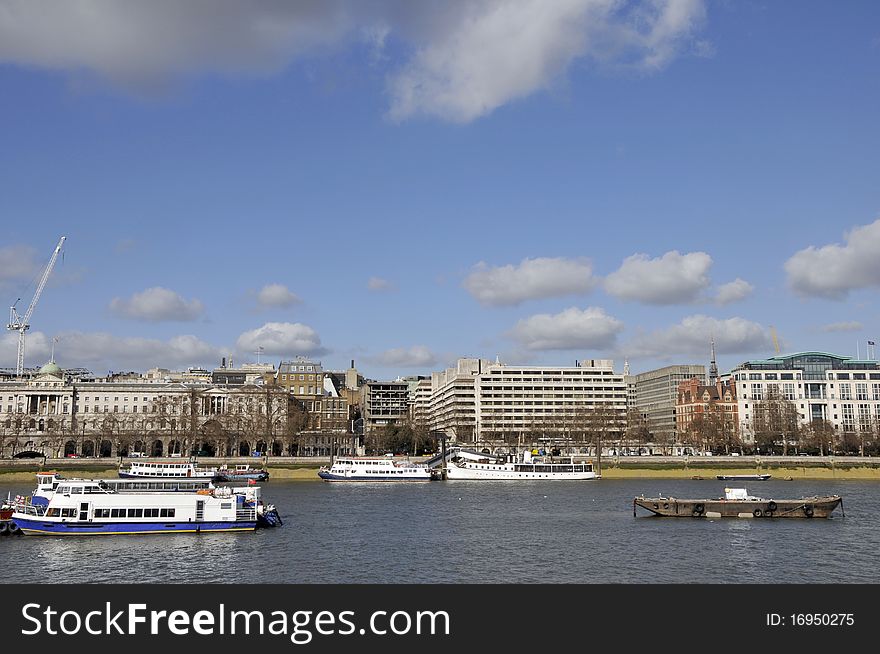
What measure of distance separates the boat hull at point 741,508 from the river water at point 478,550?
1672mm

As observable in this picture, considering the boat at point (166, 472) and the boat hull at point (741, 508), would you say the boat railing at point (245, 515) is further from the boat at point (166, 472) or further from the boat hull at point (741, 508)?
the boat at point (166, 472)

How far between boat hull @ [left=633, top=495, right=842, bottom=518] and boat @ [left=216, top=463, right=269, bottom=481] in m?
87.3

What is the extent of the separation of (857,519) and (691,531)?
23.8 metres

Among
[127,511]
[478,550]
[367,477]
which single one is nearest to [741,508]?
[478,550]

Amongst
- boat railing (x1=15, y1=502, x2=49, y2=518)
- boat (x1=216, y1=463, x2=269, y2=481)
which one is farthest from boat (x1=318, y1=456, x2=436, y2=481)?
boat railing (x1=15, y1=502, x2=49, y2=518)

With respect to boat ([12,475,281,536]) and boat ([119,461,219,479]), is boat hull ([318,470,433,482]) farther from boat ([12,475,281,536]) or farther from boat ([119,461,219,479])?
boat ([12,475,281,536])

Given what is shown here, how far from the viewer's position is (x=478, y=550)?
70750 mm

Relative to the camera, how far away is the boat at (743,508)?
9519 cm

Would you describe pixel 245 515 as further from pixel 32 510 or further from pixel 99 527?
pixel 32 510

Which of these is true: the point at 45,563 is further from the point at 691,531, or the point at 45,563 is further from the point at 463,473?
the point at 463,473

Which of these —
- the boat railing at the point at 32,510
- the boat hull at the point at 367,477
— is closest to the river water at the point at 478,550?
the boat railing at the point at 32,510

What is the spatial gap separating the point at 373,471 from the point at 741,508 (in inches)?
3476

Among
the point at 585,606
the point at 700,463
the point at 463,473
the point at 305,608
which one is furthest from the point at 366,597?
the point at 700,463

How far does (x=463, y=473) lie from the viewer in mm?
176375
